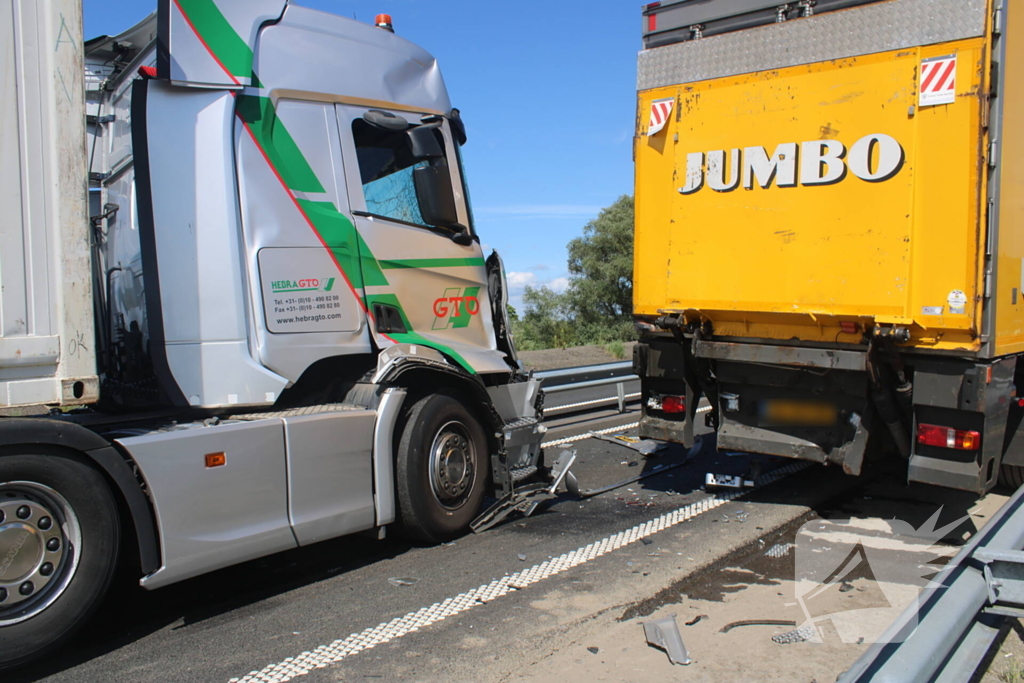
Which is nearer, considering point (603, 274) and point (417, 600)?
point (417, 600)

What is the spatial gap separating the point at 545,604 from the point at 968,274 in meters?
3.32

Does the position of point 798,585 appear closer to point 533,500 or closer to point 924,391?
point 924,391

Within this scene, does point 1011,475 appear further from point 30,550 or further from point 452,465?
point 30,550

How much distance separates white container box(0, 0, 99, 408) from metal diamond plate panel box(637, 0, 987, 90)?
A: 4273mm

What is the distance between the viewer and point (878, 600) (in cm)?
451

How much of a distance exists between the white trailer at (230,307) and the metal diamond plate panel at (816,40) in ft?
5.91

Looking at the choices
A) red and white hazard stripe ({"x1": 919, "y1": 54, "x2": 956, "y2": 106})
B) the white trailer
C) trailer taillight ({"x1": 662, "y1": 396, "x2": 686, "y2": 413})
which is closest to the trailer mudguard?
the white trailer

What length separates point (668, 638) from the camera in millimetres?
3916

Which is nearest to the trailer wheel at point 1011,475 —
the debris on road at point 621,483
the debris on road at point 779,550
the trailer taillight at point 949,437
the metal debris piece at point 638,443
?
the trailer taillight at point 949,437

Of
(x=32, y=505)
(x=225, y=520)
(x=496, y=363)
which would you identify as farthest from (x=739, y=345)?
(x=32, y=505)

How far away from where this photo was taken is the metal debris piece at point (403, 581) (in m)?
4.76

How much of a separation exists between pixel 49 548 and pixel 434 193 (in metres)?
3.18

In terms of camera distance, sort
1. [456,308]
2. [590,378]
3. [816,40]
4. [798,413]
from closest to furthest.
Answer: [816,40], [456,308], [798,413], [590,378]

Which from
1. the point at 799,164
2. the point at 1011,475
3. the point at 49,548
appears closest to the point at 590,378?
the point at 1011,475
